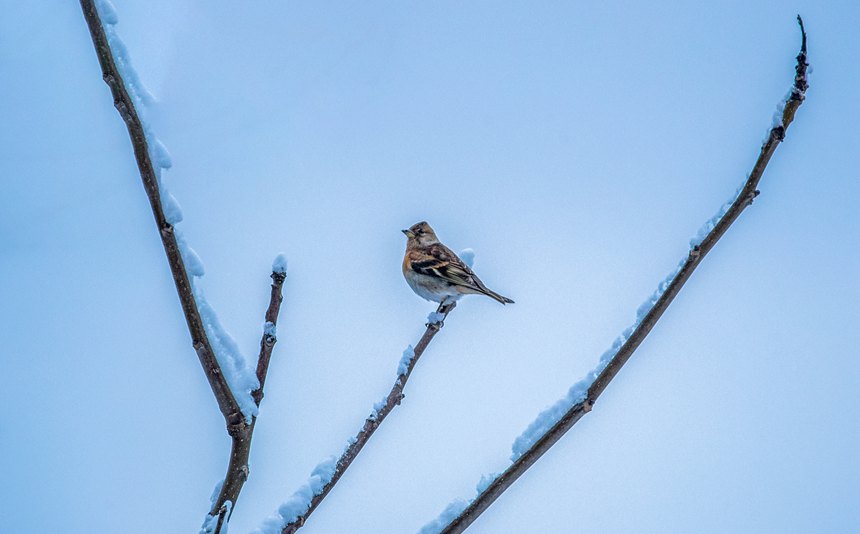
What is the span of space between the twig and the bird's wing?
219 inches

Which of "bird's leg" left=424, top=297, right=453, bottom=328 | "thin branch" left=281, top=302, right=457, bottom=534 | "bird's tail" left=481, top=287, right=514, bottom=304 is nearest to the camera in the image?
"thin branch" left=281, top=302, right=457, bottom=534

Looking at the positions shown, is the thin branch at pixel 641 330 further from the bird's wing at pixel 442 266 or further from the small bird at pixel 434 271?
the bird's wing at pixel 442 266

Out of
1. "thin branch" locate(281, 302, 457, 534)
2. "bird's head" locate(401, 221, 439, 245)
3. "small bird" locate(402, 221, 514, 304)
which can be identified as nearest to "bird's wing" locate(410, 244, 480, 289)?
"small bird" locate(402, 221, 514, 304)

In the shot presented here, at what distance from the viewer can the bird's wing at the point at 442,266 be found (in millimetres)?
8484

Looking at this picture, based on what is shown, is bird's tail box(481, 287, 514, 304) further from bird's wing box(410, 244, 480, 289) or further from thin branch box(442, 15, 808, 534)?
thin branch box(442, 15, 808, 534)

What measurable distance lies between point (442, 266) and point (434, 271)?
11 centimetres

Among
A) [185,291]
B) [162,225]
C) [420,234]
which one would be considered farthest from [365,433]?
[420,234]

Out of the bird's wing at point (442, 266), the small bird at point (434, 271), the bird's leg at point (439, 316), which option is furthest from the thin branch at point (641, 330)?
the bird's wing at point (442, 266)

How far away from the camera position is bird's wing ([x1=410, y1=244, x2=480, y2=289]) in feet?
27.8

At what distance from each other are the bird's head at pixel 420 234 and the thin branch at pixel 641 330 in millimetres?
7496

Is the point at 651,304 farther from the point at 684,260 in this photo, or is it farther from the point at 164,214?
the point at 164,214

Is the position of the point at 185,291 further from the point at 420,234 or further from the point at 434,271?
the point at 420,234

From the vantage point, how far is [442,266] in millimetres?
8891

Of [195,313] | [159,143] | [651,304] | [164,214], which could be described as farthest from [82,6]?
[651,304]
